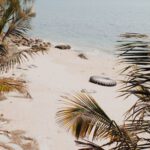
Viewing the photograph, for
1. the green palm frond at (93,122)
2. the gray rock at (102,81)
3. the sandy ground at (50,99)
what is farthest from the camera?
the gray rock at (102,81)

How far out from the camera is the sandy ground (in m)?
9.54

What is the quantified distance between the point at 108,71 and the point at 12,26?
1501 centimetres

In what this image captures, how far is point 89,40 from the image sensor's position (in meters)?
42.2

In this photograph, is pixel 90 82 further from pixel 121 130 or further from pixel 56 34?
pixel 56 34

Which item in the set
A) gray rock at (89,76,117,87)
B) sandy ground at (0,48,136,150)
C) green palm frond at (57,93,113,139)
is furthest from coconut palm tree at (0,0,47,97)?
gray rock at (89,76,117,87)

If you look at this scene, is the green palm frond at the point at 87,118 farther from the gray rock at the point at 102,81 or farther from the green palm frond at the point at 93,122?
the gray rock at the point at 102,81

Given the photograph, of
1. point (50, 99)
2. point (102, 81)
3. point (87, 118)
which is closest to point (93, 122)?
point (87, 118)

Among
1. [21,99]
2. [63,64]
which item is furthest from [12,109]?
[63,64]

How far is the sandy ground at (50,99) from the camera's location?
31.3 feet

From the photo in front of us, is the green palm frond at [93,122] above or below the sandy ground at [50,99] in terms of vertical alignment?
below

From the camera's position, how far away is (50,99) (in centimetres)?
1293

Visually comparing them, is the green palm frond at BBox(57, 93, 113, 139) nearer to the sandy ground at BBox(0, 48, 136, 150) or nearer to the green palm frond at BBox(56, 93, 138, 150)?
the green palm frond at BBox(56, 93, 138, 150)

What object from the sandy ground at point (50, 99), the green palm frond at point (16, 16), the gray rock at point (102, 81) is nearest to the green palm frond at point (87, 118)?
the green palm frond at point (16, 16)

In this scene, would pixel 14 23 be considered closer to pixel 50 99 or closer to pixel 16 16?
pixel 16 16
